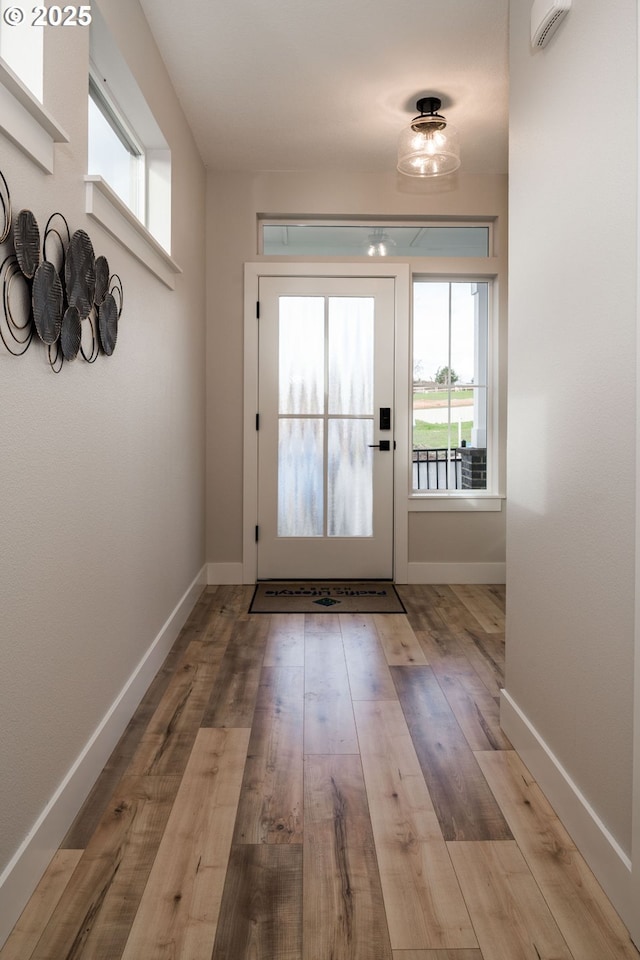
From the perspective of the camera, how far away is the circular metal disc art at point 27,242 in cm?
130

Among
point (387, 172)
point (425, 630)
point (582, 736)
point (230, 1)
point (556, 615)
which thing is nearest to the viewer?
point (582, 736)

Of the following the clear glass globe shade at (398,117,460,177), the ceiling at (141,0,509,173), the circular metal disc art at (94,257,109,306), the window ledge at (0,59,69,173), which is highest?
the ceiling at (141,0,509,173)

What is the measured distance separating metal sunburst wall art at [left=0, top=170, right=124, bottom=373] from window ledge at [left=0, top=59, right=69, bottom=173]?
11 cm

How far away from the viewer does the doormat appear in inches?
137

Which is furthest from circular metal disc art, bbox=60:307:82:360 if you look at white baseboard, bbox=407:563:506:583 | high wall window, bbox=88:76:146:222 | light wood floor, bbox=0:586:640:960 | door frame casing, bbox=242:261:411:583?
white baseboard, bbox=407:563:506:583

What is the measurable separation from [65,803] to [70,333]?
3.87 feet

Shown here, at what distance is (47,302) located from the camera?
1464 millimetres

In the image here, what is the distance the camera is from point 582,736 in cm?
152

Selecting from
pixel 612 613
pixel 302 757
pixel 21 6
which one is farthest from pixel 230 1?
pixel 302 757

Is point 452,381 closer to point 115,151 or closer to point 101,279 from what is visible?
Answer: point 115,151

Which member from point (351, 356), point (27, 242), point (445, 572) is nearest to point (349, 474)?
point (351, 356)

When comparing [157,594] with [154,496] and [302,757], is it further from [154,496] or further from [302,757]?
[302,757]

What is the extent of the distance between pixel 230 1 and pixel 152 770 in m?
2.69

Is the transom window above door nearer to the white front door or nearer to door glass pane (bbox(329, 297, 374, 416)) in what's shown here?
the white front door
